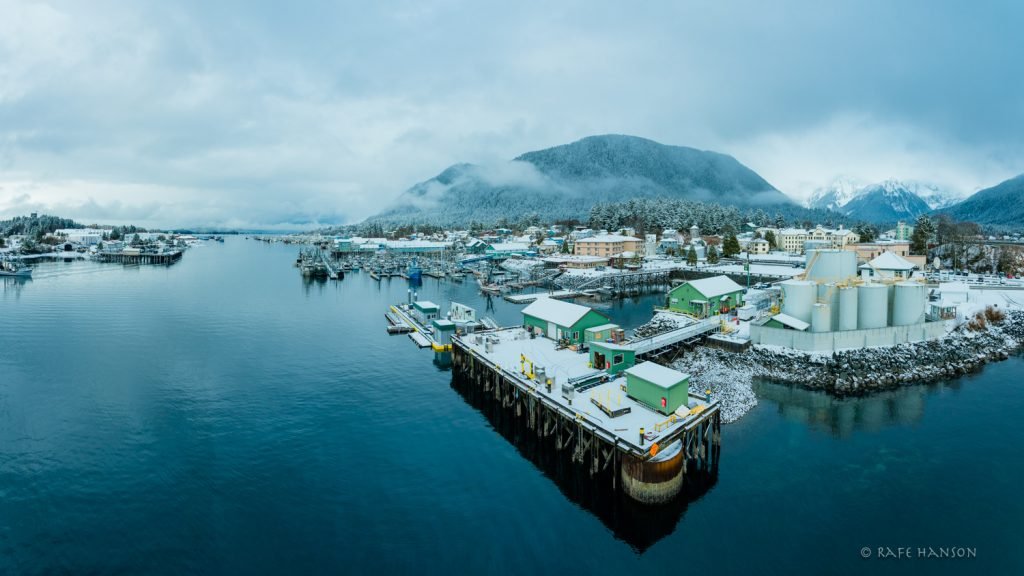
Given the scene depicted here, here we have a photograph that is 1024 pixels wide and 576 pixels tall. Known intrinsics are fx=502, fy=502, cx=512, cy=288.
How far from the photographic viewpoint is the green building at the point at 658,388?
17.7m

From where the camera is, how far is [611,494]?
1582cm

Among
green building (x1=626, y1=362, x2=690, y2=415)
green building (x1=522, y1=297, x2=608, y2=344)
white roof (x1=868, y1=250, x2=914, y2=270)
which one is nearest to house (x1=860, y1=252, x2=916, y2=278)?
white roof (x1=868, y1=250, x2=914, y2=270)

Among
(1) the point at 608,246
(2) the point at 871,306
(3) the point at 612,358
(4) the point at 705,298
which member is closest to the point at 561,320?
(3) the point at 612,358

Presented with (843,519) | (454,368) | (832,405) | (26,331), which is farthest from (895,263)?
(26,331)

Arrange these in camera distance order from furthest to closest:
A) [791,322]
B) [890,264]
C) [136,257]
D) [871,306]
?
[136,257], [890,264], [871,306], [791,322]

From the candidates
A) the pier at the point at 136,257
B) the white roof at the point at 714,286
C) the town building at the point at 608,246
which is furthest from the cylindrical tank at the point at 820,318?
the pier at the point at 136,257

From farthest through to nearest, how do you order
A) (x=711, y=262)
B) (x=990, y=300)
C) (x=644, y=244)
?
(x=644, y=244) < (x=711, y=262) < (x=990, y=300)

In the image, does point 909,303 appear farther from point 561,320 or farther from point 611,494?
point 611,494

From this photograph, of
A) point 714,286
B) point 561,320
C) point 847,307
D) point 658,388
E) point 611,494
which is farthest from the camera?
point 714,286

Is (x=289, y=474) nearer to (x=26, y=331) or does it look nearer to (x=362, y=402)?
(x=362, y=402)

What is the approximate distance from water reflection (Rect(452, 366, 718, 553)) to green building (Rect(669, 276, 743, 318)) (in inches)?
807

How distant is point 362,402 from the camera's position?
76.6ft

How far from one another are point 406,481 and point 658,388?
364 inches

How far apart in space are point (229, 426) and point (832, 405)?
26210mm
